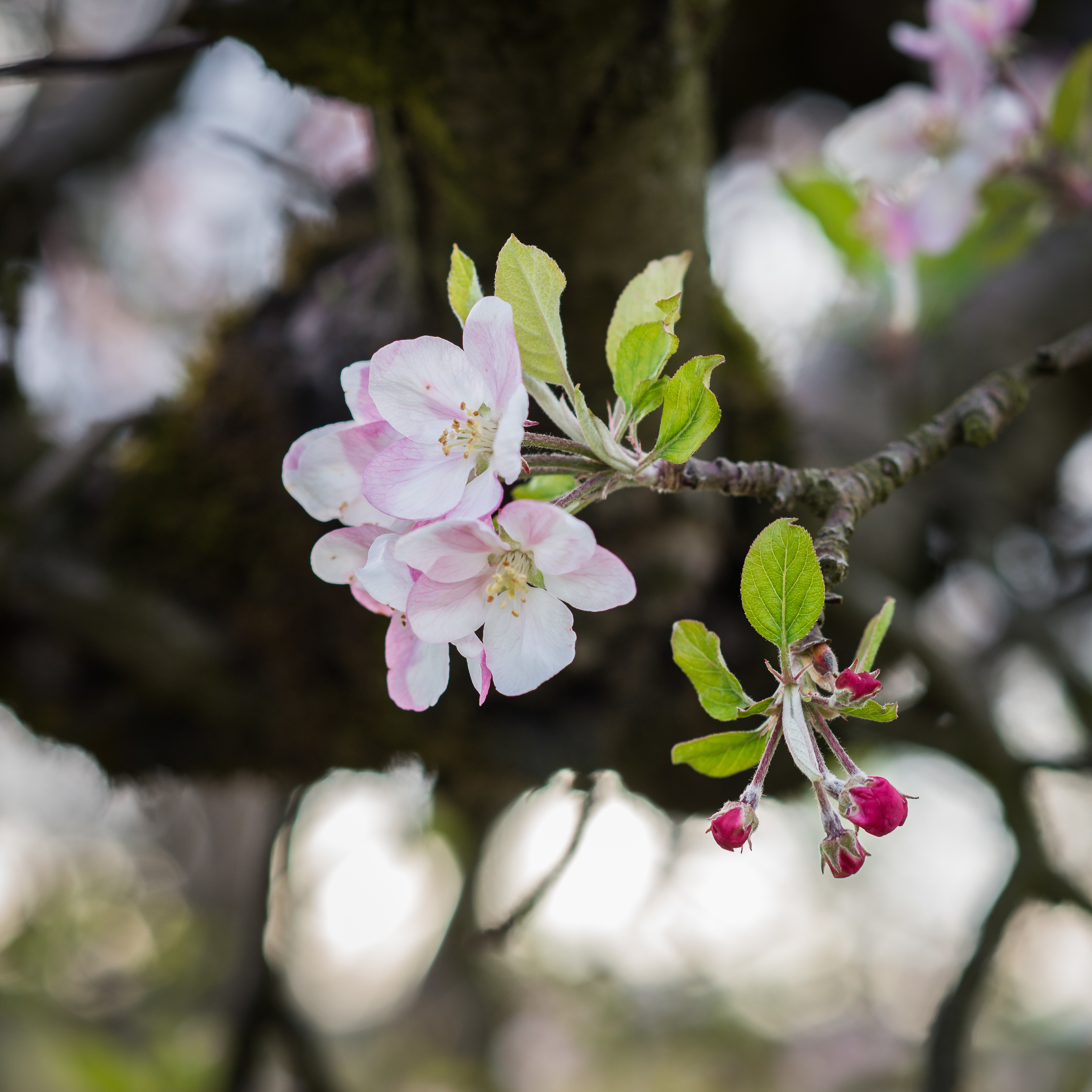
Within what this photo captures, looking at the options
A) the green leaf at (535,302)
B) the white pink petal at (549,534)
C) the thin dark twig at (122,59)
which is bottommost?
the white pink petal at (549,534)

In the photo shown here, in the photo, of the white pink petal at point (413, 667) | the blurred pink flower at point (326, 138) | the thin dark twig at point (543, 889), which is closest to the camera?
the white pink petal at point (413, 667)

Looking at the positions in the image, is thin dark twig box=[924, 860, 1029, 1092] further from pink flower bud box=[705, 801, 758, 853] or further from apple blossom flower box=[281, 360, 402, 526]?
apple blossom flower box=[281, 360, 402, 526]

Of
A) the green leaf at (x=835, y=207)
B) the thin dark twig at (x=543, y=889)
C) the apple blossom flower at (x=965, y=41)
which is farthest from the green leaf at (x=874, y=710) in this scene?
the green leaf at (x=835, y=207)

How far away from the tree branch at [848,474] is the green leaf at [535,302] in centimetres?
9

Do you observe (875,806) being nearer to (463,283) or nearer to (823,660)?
(823,660)

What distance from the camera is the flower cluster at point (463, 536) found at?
1.31 ft

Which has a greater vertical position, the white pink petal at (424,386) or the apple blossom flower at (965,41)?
the apple blossom flower at (965,41)

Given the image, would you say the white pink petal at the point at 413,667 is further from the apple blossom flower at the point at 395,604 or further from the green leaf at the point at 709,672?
the green leaf at the point at 709,672

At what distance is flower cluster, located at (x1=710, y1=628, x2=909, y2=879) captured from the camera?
38cm

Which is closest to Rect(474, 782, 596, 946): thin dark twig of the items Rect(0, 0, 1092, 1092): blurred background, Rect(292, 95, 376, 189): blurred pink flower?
Rect(0, 0, 1092, 1092): blurred background

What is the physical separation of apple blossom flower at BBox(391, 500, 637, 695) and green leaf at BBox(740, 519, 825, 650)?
7 centimetres

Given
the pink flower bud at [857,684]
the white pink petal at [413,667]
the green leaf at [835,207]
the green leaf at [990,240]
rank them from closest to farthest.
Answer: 1. the pink flower bud at [857,684]
2. the white pink petal at [413,667]
3. the green leaf at [990,240]
4. the green leaf at [835,207]

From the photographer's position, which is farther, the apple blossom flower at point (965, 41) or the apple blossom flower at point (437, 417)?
the apple blossom flower at point (965, 41)

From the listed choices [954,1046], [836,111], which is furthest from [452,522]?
[836,111]
